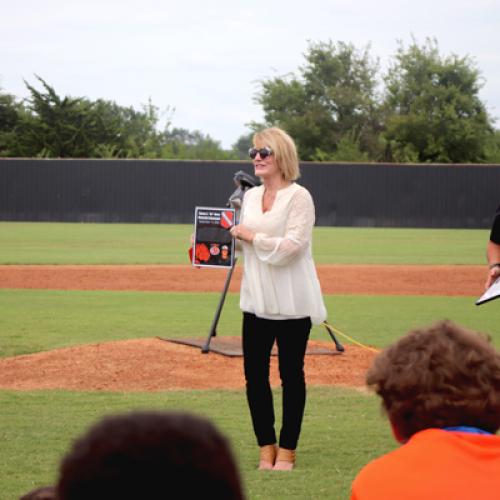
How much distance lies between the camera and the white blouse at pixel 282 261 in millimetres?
6176

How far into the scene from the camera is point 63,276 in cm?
2047

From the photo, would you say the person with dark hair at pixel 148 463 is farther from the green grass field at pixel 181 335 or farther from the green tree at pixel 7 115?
the green tree at pixel 7 115

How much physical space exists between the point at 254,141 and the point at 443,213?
38.6m

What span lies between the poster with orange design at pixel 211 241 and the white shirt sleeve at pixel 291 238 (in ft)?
7.32

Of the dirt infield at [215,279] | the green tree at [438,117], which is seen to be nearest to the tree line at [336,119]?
the green tree at [438,117]

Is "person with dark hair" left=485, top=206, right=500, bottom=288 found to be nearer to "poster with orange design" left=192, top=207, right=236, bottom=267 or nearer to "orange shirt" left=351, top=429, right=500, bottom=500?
"poster with orange design" left=192, top=207, right=236, bottom=267

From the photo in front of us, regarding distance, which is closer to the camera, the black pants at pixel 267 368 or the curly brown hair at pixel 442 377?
the curly brown hair at pixel 442 377

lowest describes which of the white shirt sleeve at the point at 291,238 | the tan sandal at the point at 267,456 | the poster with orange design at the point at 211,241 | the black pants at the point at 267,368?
the tan sandal at the point at 267,456

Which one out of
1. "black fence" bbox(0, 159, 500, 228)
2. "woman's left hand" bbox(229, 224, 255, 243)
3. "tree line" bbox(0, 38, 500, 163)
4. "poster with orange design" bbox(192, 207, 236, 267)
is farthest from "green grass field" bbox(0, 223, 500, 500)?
"tree line" bbox(0, 38, 500, 163)

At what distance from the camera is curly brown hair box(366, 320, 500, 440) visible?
2324mm

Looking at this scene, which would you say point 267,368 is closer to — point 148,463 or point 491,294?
point 491,294

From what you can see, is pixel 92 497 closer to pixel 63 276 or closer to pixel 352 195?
pixel 63 276

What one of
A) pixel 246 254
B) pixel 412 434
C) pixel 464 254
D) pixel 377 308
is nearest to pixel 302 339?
pixel 246 254

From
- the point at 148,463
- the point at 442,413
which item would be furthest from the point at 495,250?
the point at 148,463
